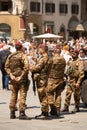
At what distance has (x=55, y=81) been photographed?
17109 mm

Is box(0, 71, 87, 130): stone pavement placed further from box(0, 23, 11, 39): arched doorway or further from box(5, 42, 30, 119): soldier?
box(0, 23, 11, 39): arched doorway

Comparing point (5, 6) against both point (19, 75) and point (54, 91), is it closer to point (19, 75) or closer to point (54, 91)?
point (54, 91)

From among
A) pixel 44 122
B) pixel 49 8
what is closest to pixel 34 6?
pixel 49 8

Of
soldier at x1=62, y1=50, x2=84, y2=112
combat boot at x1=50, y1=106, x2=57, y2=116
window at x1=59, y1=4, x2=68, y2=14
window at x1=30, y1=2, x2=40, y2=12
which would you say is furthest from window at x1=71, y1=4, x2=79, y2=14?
combat boot at x1=50, y1=106, x2=57, y2=116

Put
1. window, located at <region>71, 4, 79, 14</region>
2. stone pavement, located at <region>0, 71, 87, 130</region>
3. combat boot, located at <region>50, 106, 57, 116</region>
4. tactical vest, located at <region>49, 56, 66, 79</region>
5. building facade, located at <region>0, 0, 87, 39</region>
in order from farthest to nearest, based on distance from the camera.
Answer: window, located at <region>71, 4, 79, 14</region> < building facade, located at <region>0, 0, 87, 39</region> < tactical vest, located at <region>49, 56, 66, 79</region> < combat boot, located at <region>50, 106, 57, 116</region> < stone pavement, located at <region>0, 71, 87, 130</region>

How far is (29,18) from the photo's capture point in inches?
2702

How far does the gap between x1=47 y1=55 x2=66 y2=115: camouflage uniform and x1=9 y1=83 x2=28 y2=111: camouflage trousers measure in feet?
2.98

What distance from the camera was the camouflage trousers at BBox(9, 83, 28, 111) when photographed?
16.2 m

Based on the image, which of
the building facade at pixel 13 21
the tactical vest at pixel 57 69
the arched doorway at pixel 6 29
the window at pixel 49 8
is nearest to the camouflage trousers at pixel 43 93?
the tactical vest at pixel 57 69

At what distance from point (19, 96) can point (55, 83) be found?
1.17 metres

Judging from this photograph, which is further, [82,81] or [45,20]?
[45,20]

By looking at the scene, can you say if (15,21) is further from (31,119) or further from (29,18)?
(31,119)

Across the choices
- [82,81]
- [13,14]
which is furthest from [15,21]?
[82,81]

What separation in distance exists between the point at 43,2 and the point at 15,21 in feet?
19.4
